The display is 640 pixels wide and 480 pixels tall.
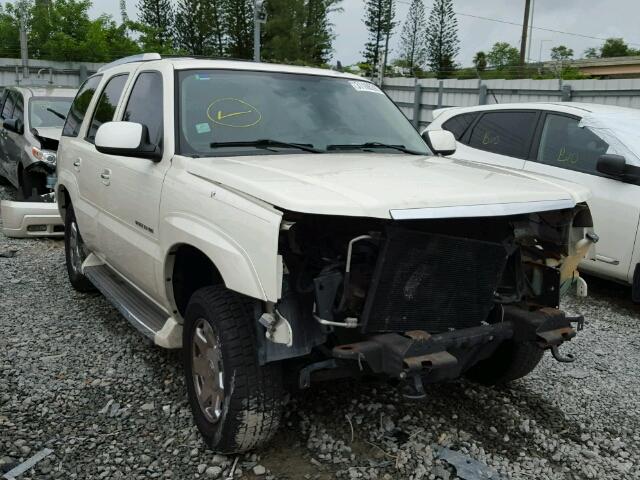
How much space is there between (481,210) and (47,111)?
8.18 metres

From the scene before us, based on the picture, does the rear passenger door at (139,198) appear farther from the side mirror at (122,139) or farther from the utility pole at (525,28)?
the utility pole at (525,28)

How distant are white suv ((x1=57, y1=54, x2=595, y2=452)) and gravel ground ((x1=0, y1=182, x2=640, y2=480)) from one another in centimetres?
26

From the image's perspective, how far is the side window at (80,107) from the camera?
5473 millimetres

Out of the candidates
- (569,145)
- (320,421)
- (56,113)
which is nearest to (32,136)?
(56,113)

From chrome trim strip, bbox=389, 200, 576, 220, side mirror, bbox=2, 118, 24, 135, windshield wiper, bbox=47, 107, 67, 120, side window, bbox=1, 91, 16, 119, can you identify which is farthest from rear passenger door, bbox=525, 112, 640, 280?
side window, bbox=1, 91, 16, 119

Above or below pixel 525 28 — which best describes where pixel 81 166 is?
below

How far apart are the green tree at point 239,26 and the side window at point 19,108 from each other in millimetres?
41161

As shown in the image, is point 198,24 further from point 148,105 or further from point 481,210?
point 481,210

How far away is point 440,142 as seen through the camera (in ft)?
14.9

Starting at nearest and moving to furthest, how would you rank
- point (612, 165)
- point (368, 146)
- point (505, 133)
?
1. point (368, 146)
2. point (612, 165)
3. point (505, 133)

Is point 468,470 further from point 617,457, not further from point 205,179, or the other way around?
point 205,179

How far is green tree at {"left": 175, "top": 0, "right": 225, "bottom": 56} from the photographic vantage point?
48281 mm

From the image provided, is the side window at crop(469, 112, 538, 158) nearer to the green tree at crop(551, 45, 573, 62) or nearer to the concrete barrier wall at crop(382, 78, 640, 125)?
the concrete barrier wall at crop(382, 78, 640, 125)

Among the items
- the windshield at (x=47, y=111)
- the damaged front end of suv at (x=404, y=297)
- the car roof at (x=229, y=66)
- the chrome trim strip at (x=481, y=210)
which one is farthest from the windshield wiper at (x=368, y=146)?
the windshield at (x=47, y=111)
